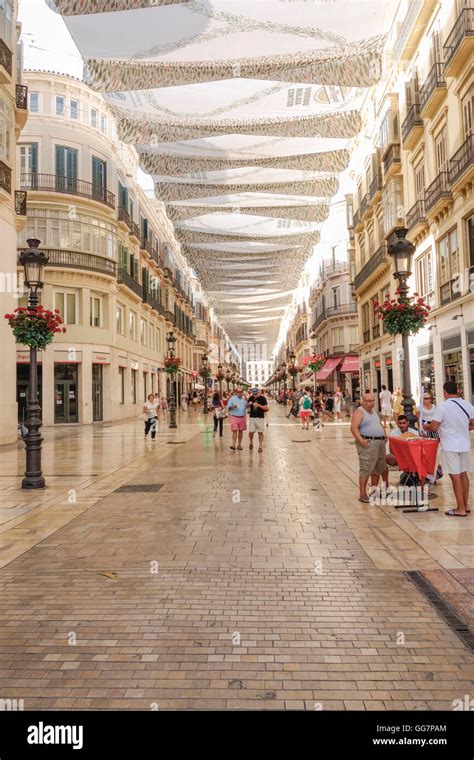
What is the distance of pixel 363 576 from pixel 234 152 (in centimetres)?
2718

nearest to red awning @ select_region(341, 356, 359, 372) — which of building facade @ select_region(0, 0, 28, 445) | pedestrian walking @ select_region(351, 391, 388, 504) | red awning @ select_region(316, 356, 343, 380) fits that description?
red awning @ select_region(316, 356, 343, 380)

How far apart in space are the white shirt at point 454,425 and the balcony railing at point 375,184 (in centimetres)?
2518

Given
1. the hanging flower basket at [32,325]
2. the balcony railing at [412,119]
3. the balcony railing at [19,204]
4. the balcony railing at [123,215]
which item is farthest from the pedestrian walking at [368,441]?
the balcony railing at [123,215]

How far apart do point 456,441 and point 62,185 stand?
91.5 feet

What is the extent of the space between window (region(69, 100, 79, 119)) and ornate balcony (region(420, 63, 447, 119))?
18754 millimetres

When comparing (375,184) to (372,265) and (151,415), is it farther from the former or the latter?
(151,415)

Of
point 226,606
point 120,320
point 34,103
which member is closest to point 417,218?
point 120,320

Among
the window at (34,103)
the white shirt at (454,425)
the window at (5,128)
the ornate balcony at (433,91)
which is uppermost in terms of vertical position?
the window at (34,103)

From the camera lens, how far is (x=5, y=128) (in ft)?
60.1

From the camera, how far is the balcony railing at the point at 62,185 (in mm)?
28375

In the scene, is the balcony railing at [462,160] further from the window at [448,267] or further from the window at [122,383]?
the window at [122,383]

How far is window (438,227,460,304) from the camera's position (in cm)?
1955
